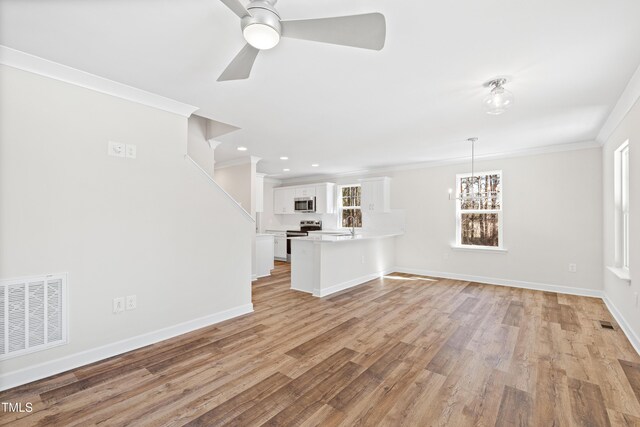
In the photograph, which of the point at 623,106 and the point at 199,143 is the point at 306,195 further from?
the point at 623,106

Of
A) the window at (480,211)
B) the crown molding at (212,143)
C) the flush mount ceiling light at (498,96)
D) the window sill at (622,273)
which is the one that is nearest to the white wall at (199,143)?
the crown molding at (212,143)

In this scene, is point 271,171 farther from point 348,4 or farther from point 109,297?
point 348,4

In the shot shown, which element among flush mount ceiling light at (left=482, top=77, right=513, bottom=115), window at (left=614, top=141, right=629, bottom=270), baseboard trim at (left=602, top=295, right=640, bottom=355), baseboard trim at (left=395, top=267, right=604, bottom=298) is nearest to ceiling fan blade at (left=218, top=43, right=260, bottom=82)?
flush mount ceiling light at (left=482, top=77, right=513, bottom=115)

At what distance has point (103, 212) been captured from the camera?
249 centimetres

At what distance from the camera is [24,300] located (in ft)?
6.86

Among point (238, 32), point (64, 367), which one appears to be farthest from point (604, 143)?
point (64, 367)

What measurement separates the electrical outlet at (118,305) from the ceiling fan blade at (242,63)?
209cm

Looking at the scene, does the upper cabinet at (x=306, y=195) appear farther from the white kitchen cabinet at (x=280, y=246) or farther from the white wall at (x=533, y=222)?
the white wall at (x=533, y=222)

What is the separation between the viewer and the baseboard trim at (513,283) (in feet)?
14.6

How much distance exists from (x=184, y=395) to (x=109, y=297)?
116 cm

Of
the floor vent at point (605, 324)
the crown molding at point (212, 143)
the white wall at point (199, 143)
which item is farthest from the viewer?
the crown molding at point (212, 143)

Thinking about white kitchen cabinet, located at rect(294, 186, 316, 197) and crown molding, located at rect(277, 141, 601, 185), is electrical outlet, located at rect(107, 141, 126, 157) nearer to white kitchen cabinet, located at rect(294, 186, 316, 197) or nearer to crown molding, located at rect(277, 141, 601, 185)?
crown molding, located at rect(277, 141, 601, 185)

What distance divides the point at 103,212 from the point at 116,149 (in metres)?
0.57

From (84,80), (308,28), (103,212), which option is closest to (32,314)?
(103,212)
